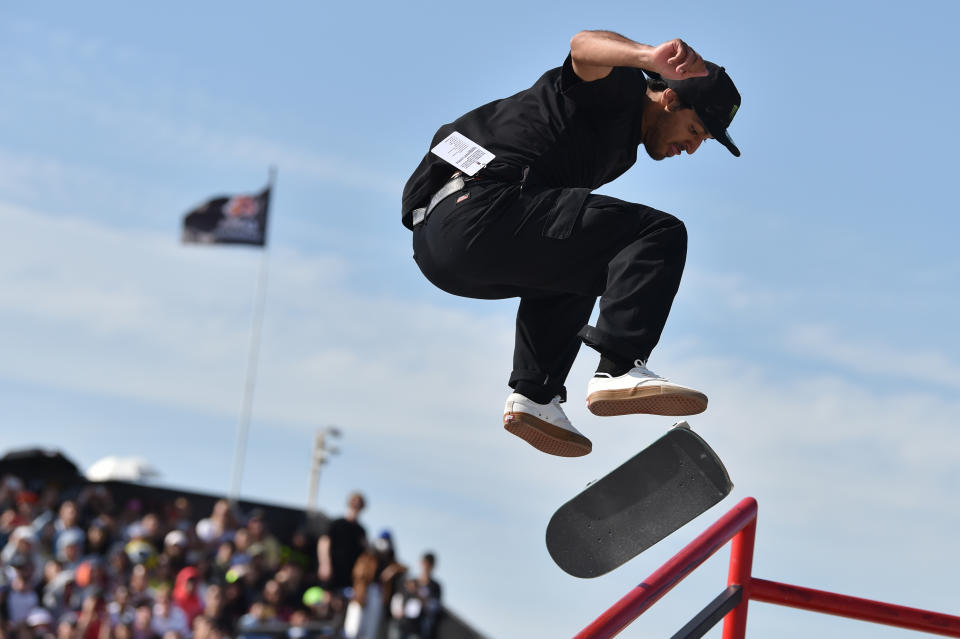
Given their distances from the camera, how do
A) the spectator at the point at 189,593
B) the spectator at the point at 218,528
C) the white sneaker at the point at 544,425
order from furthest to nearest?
1. the spectator at the point at 218,528
2. the spectator at the point at 189,593
3. the white sneaker at the point at 544,425

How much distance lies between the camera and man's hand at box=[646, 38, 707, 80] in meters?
A: 3.79

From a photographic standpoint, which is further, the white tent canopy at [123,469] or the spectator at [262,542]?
the white tent canopy at [123,469]

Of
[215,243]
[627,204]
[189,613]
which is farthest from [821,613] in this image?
[215,243]

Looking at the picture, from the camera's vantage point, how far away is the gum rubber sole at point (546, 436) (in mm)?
4809

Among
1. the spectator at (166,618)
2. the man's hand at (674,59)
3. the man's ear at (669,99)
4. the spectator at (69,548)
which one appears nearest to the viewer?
the man's hand at (674,59)

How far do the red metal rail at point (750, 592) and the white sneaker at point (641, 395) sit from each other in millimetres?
442

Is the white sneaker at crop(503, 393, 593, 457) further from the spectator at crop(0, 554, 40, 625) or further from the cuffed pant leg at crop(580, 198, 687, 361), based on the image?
the spectator at crop(0, 554, 40, 625)

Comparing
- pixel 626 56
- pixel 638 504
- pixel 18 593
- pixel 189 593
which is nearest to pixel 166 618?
pixel 189 593

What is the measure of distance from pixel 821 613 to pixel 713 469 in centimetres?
71

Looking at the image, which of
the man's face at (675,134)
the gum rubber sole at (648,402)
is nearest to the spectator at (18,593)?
the gum rubber sole at (648,402)

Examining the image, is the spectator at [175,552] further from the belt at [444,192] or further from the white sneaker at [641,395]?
→ the white sneaker at [641,395]

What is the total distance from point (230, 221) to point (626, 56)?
18.4m

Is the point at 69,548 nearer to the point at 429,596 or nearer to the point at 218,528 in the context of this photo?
the point at 218,528

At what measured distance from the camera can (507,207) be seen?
4.28 meters
